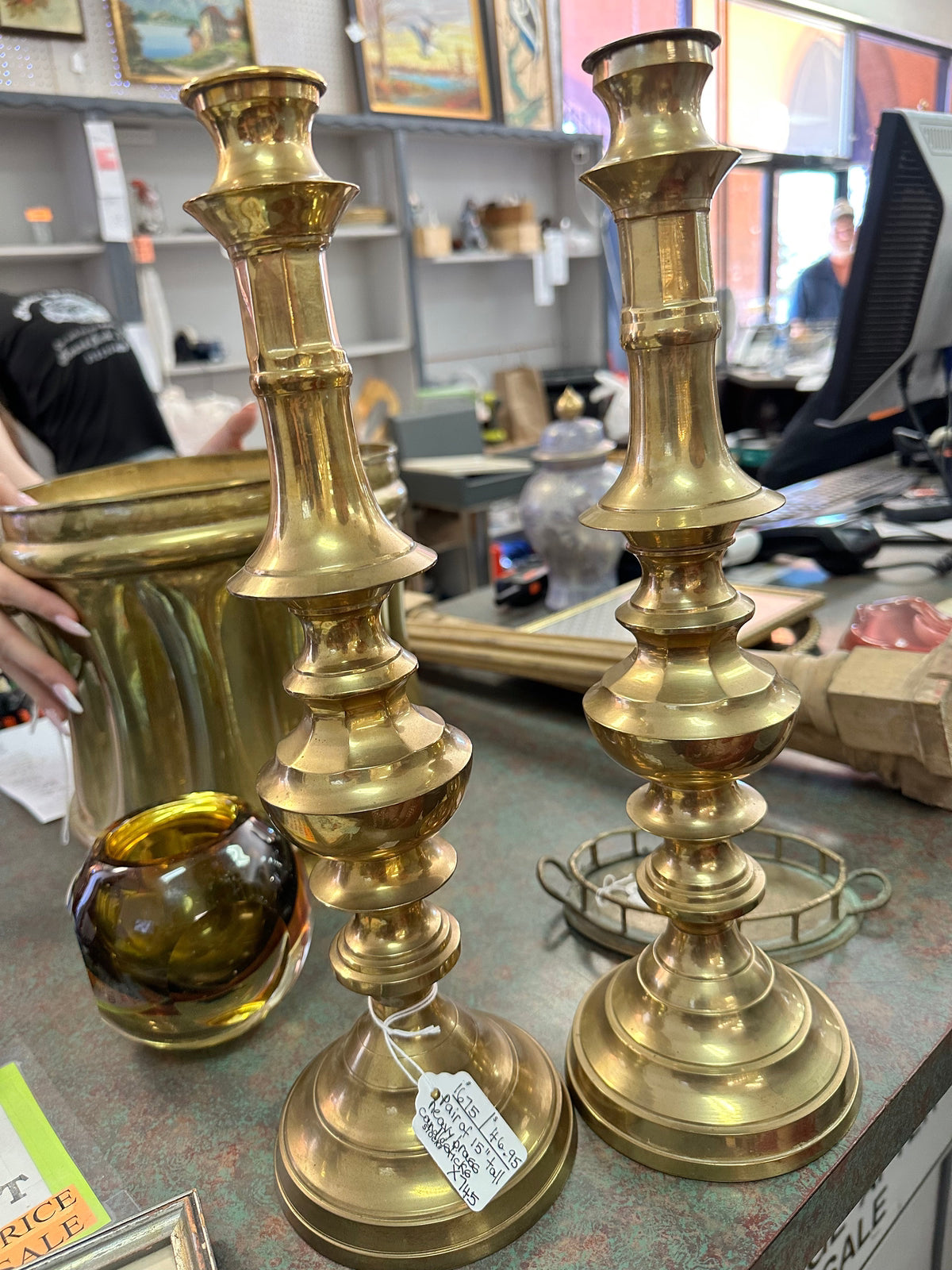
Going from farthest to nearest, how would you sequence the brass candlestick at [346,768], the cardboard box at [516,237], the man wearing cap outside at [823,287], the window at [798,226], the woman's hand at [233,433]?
the window at [798,226] < the man wearing cap outside at [823,287] < the cardboard box at [516,237] < the woman's hand at [233,433] < the brass candlestick at [346,768]

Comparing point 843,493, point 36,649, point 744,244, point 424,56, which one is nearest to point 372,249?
point 424,56

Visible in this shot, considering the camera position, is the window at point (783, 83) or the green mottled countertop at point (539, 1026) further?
the window at point (783, 83)

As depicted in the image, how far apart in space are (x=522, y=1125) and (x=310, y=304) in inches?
14.2

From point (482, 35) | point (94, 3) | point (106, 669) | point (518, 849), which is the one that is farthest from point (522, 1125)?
point (482, 35)

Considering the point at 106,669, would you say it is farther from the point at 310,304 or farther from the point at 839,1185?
the point at 839,1185

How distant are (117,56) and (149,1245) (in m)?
3.61

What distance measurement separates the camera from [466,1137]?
379mm

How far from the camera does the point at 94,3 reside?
2918 millimetres

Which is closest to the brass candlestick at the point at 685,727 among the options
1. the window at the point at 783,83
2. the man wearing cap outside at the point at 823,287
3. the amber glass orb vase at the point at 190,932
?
the amber glass orb vase at the point at 190,932

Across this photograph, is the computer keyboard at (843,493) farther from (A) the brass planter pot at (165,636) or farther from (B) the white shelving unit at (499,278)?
(B) the white shelving unit at (499,278)

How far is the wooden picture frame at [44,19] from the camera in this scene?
2.75 meters

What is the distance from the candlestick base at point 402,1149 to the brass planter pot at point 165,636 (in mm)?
248

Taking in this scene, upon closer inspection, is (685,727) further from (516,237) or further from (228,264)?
(516,237)

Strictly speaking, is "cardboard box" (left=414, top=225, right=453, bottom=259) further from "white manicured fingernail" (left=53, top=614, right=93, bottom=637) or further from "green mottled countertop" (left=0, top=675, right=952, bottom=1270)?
"white manicured fingernail" (left=53, top=614, right=93, bottom=637)
